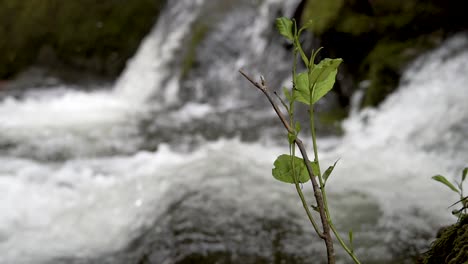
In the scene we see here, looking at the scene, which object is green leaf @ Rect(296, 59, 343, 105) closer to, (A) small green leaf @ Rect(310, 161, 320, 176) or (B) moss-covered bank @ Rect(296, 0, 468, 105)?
(A) small green leaf @ Rect(310, 161, 320, 176)

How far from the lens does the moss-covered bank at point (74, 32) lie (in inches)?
348

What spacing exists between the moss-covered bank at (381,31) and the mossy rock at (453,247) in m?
3.72

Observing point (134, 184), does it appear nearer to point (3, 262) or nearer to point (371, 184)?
point (3, 262)

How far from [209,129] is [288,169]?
4.64 meters

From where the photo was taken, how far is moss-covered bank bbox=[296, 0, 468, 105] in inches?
188

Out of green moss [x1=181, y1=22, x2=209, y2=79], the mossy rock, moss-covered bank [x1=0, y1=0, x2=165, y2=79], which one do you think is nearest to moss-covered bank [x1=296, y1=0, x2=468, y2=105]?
green moss [x1=181, y1=22, x2=209, y2=79]

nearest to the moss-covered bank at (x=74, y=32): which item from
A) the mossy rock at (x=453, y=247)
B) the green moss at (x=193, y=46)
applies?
the green moss at (x=193, y=46)

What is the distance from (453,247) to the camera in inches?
44.9

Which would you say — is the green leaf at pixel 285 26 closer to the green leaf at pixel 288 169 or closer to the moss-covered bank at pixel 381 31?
the green leaf at pixel 288 169

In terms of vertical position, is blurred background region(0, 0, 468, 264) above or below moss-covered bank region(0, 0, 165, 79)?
below

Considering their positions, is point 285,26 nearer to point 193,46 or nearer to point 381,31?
point 381,31

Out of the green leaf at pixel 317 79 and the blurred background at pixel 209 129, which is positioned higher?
the blurred background at pixel 209 129

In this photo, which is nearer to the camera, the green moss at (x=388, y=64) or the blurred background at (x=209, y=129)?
the blurred background at (x=209, y=129)

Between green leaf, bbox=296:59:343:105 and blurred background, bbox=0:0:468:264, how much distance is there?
5.17 ft
